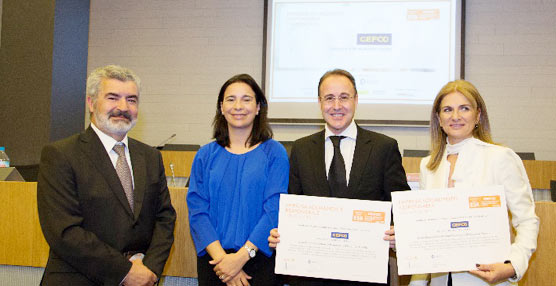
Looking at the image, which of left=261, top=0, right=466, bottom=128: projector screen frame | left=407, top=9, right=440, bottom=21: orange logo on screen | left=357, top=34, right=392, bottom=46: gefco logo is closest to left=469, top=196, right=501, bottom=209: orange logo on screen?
left=261, top=0, right=466, bottom=128: projector screen frame

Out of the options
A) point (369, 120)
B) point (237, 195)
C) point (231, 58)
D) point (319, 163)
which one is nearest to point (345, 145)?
point (319, 163)

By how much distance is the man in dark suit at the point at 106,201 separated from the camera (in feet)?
5.77

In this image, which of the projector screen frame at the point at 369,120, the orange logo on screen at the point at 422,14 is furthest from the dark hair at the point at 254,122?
the orange logo on screen at the point at 422,14

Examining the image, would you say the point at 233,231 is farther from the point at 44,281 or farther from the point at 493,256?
the point at 493,256

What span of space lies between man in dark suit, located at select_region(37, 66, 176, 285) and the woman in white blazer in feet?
4.24

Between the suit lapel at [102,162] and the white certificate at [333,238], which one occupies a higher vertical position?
the suit lapel at [102,162]

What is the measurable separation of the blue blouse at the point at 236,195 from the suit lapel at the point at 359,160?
324mm

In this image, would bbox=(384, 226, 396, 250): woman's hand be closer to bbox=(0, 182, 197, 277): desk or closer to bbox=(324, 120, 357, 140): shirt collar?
bbox=(324, 120, 357, 140): shirt collar

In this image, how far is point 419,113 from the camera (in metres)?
5.21

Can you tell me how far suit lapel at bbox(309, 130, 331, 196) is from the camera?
1940 mm

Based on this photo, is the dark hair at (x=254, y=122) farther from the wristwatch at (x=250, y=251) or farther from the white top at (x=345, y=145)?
the wristwatch at (x=250, y=251)

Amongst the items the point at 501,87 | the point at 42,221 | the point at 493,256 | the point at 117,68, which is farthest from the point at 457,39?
the point at 42,221

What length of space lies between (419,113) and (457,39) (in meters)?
0.99

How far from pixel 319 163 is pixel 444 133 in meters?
0.67
